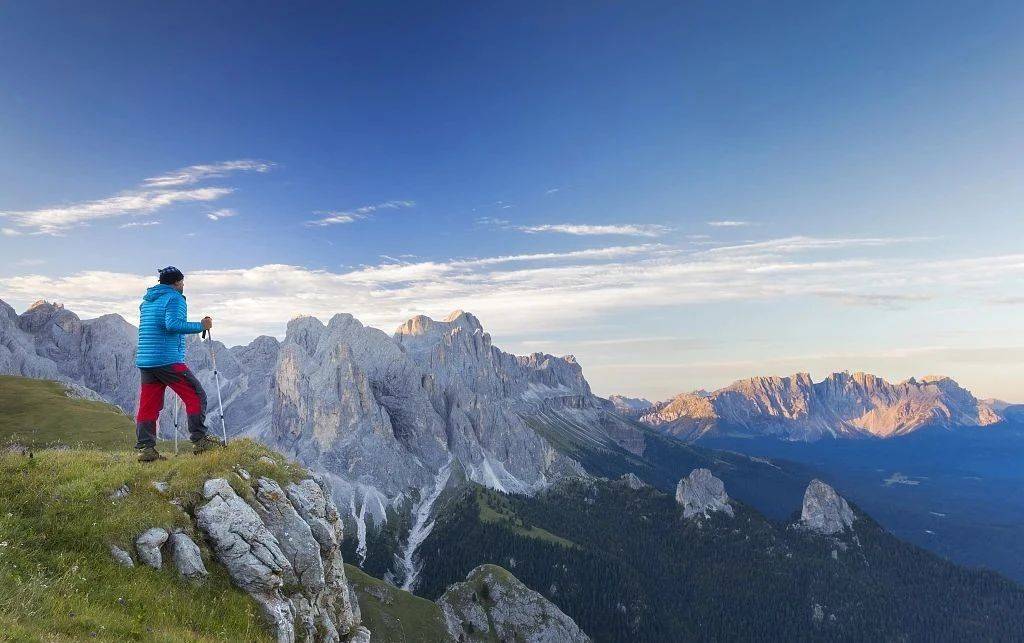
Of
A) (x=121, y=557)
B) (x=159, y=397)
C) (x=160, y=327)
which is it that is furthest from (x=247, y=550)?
(x=160, y=327)

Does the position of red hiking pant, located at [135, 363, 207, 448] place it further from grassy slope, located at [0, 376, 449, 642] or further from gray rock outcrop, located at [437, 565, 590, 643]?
gray rock outcrop, located at [437, 565, 590, 643]

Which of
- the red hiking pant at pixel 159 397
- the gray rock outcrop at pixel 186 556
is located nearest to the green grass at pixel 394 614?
the red hiking pant at pixel 159 397

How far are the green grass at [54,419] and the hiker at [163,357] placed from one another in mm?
66083

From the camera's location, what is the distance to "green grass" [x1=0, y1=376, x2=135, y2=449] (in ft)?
248

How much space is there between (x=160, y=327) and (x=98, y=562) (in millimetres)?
7892

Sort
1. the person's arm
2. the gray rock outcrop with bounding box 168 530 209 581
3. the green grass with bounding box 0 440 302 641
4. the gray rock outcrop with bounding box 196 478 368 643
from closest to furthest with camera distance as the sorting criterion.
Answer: the green grass with bounding box 0 440 302 641, the gray rock outcrop with bounding box 168 530 209 581, the gray rock outcrop with bounding box 196 478 368 643, the person's arm

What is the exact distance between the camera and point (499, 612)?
5399 inches

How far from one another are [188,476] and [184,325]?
198 inches

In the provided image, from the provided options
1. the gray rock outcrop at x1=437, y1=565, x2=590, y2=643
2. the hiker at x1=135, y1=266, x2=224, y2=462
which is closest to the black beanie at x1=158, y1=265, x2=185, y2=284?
the hiker at x1=135, y1=266, x2=224, y2=462

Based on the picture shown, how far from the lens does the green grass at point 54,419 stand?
75.7 m

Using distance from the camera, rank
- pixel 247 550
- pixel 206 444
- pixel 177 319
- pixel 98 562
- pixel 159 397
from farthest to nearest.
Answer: pixel 206 444 → pixel 159 397 → pixel 177 319 → pixel 247 550 → pixel 98 562

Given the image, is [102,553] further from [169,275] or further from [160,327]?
[169,275]

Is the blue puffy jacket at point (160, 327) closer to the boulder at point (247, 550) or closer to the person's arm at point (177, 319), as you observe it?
the person's arm at point (177, 319)

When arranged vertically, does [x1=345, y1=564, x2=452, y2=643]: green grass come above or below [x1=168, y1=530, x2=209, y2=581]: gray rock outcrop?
below
